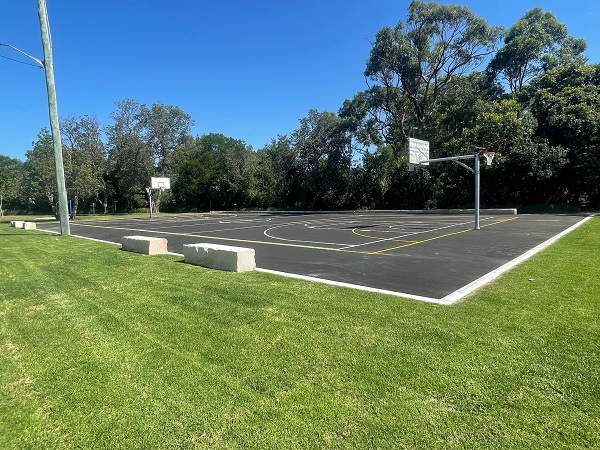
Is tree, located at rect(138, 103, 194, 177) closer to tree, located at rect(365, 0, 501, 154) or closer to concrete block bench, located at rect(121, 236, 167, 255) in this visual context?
tree, located at rect(365, 0, 501, 154)

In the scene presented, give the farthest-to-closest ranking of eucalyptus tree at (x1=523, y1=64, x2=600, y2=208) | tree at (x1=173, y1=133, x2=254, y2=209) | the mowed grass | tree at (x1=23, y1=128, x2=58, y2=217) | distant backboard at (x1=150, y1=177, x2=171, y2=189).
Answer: tree at (x1=173, y1=133, x2=254, y2=209), distant backboard at (x1=150, y1=177, x2=171, y2=189), tree at (x1=23, y1=128, x2=58, y2=217), eucalyptus tree at (x1=523, y1=64, x2=600, y2=208), the mowed grass

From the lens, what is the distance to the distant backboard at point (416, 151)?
67.8 ft

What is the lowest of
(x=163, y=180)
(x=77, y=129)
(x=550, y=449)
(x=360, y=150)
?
(x=550, y=449)

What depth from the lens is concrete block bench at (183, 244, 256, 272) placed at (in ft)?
24.2

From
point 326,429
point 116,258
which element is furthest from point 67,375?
point 116,258

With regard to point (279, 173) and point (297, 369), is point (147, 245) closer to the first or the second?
point (297, 369)

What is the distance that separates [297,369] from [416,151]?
20.3 metres

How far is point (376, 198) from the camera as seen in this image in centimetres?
4212

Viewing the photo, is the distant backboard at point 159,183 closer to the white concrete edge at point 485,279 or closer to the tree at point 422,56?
the tree at point 422,56

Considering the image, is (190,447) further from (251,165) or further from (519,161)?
(251,165)

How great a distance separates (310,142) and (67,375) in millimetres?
42394

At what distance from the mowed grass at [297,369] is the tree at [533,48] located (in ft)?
126

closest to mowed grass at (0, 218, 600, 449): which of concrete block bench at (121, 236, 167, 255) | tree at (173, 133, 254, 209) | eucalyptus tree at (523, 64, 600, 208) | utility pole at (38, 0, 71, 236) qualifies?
concrete block bench at (121, 236, 167, 255)

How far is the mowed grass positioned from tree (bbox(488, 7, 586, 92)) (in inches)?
1516
